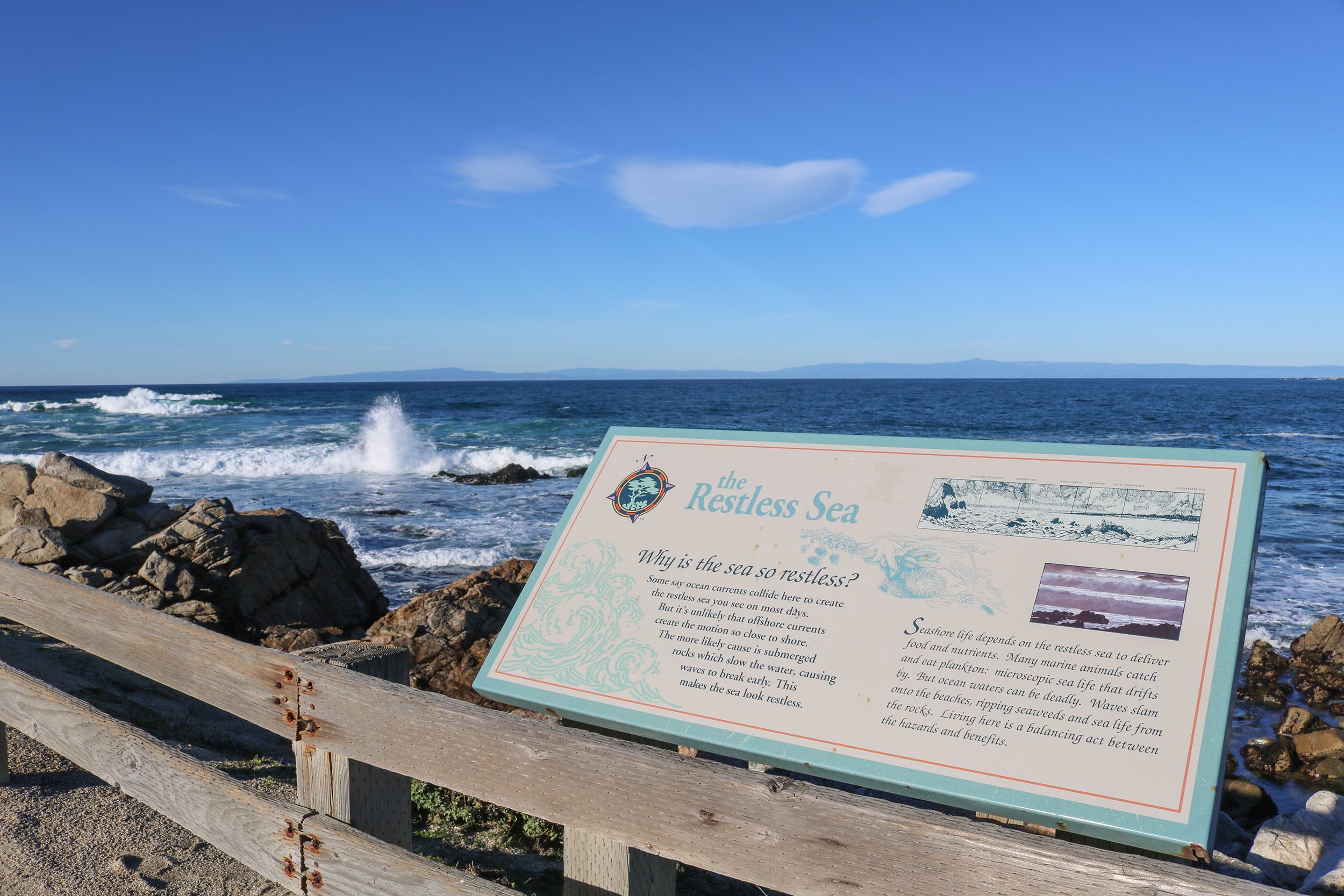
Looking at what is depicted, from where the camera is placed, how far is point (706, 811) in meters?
1.66

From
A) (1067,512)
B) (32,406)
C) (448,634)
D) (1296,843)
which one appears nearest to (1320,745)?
(1296,843)

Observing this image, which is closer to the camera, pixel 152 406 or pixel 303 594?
pixel 303 594

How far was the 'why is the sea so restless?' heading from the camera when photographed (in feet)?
7.08

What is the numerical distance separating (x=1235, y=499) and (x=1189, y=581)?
0.75 feet

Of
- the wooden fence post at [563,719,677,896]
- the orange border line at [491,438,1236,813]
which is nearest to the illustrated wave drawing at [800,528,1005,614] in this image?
the orange border line at [491,438,1236,813]

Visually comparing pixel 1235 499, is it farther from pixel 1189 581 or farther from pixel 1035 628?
pixel 1035 628

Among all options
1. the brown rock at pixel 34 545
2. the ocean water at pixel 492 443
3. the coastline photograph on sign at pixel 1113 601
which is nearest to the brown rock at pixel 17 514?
the brown rock at pixel 34 545

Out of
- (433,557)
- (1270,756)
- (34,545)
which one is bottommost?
(433,557)

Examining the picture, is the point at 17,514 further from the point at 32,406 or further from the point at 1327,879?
the point at 32,406

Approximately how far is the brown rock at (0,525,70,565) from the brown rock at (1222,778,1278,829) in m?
8.74

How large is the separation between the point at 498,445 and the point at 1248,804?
2699 centimetres

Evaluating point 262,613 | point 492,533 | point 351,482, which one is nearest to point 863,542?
point 262,613

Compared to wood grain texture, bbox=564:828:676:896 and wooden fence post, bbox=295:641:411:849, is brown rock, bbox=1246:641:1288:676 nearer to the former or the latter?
wood grain texture, bbox=564:828:676:896

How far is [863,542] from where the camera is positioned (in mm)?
2059
